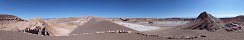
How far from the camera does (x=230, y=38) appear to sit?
18188 millimetres

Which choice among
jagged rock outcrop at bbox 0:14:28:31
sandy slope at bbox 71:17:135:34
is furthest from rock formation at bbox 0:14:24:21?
sandy slope at bbox 71:17:135:34

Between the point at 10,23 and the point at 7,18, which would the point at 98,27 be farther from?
the point at 10,23

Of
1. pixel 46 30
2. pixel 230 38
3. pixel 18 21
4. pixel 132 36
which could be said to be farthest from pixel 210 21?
pixel 18 21

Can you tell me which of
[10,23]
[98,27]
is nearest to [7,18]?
[10,23]

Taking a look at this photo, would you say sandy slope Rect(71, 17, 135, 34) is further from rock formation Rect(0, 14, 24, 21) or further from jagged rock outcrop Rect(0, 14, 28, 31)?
jagged rock outcrop Rect(0, 14, 28, 31)

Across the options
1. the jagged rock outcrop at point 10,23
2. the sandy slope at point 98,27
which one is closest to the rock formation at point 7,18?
the jagged rock outcrop at point 10,23

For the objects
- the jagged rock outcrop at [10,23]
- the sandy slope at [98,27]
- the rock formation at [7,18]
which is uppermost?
the rock formation at [7,18]

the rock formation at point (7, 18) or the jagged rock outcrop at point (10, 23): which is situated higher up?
the rock formation at point (7, 18)

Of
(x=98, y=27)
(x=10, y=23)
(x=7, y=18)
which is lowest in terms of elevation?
(x=98, y=27)

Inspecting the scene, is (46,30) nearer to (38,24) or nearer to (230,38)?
(38,24)

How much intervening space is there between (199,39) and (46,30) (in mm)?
10289

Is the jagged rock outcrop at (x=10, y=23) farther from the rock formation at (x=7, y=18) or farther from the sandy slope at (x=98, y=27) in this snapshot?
the sandy slope at (x=98, y=27)

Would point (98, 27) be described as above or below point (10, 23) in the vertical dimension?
below

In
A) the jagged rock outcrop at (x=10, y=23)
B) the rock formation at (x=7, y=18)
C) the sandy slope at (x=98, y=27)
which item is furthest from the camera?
the sandy slope at (x=98, y=27)
